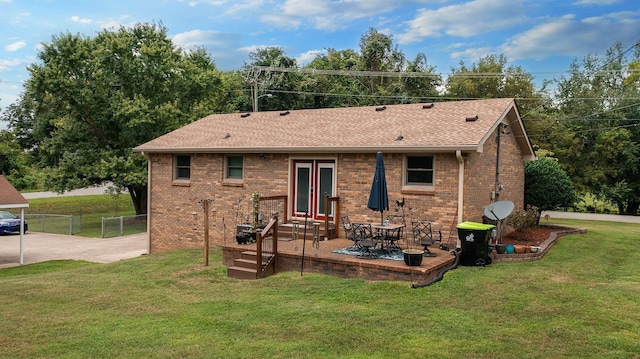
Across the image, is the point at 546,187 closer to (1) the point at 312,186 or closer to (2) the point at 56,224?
(1) the point at 312,186

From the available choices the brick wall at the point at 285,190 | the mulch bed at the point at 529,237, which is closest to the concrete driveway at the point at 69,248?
the brick wall at the point at 285,190

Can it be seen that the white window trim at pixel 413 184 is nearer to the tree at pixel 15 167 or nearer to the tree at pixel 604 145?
the tree at pixel 604 145

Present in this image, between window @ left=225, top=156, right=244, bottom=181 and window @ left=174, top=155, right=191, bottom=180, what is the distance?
6.01 ft

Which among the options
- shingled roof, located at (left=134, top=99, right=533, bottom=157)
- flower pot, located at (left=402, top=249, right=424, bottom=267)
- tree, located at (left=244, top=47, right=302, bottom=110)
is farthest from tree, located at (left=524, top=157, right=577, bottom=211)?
tree, located at (left=244, top=47, right=302, bottom=110)

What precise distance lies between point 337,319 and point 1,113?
193 ft

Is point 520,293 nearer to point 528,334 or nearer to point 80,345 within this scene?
point 528,334

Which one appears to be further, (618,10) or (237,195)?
(618,10)

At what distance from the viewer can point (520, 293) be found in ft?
27.3

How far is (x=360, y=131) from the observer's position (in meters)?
14.0

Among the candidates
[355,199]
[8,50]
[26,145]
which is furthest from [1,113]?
[355,199]

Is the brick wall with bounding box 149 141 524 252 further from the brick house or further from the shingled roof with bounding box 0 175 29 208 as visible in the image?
the shingled roof with bounding box 0 175 29 208

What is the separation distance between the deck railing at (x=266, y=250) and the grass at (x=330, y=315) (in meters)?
0.39

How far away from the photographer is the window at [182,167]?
54.1 feet

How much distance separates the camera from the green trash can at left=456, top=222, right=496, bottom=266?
10.3m
